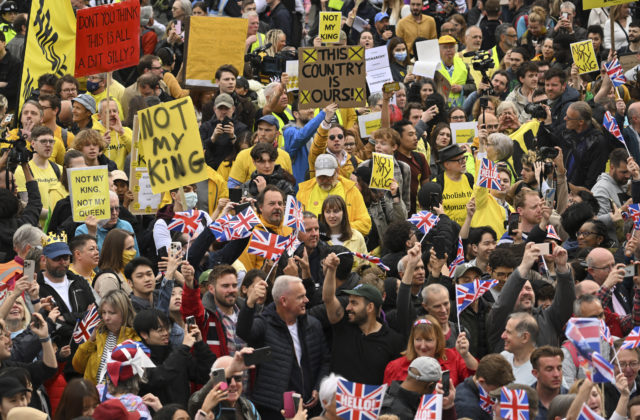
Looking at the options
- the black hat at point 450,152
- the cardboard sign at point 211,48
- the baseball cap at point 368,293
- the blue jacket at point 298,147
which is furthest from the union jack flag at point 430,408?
the cardboard sign at point 211,48

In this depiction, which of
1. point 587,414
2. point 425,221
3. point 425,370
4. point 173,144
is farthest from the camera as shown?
point 425,221

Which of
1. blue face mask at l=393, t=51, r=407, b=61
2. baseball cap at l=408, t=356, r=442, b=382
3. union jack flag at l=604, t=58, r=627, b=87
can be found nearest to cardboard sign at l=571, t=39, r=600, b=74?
union jack flag at l=604, t=58, r=627, b=87

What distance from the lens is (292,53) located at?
1827 cm

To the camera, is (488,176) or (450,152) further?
(450,152)

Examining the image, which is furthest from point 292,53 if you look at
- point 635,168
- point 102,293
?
point 102,293

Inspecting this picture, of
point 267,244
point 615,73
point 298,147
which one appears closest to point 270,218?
point 267,244

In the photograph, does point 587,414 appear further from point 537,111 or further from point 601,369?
point 537,111

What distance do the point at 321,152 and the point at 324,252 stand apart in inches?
98.2

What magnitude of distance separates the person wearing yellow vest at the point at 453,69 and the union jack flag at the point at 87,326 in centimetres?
875

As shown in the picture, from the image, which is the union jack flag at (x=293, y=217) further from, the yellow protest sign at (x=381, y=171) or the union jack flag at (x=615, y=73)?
the union jack flag at (x=615, y=73)

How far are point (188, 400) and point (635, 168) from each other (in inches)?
233

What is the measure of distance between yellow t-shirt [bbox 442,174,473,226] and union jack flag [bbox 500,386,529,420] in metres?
4.81

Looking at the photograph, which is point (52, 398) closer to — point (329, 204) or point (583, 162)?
point (329, 204)

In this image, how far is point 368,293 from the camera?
10477 mm
